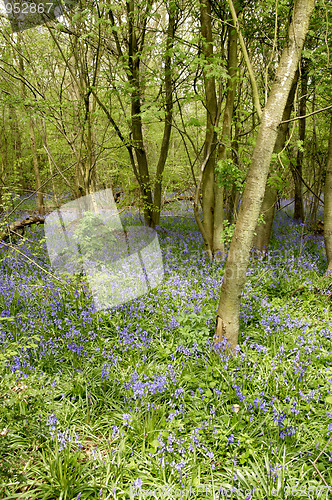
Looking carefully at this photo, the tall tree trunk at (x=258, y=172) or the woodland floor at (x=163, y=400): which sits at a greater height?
the tall tree trunk at (x=258, y=172)

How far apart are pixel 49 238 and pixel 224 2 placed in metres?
6.45

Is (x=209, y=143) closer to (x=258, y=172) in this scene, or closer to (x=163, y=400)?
(x=258, y=172)

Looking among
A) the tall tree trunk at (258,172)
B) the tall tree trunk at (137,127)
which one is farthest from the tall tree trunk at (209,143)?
the tall tree trunk at (258,172)

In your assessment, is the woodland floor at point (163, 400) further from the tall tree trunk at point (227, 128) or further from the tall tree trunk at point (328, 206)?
the tall tree trunk at point (227, 128)

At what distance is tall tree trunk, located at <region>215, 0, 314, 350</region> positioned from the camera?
2.54 metres

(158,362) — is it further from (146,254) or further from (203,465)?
(146,254)

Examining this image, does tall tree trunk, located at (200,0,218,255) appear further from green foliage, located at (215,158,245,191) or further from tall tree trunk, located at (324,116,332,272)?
tall tree trunk, located at (324,116,332,272)

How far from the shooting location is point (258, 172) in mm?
2703

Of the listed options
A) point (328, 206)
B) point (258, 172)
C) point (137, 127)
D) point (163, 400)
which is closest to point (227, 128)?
point (328, 206)

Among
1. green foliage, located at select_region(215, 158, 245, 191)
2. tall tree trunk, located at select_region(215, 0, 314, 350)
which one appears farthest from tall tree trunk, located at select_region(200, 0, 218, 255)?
tall tree trunk, located at select_region(215, 0, 314, 350)

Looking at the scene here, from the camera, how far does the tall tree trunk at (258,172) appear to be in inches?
100

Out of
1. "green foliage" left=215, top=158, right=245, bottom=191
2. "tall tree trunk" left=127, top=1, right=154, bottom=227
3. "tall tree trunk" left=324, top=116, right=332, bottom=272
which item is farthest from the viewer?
"tall tree trunk" left=127, top=1, right=154, bottom=227

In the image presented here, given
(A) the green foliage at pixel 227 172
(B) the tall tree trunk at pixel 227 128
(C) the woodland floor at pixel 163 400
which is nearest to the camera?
(C) the woodland floor at pixel 163 400

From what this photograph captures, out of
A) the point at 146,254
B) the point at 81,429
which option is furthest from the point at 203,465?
the point at 146,254
